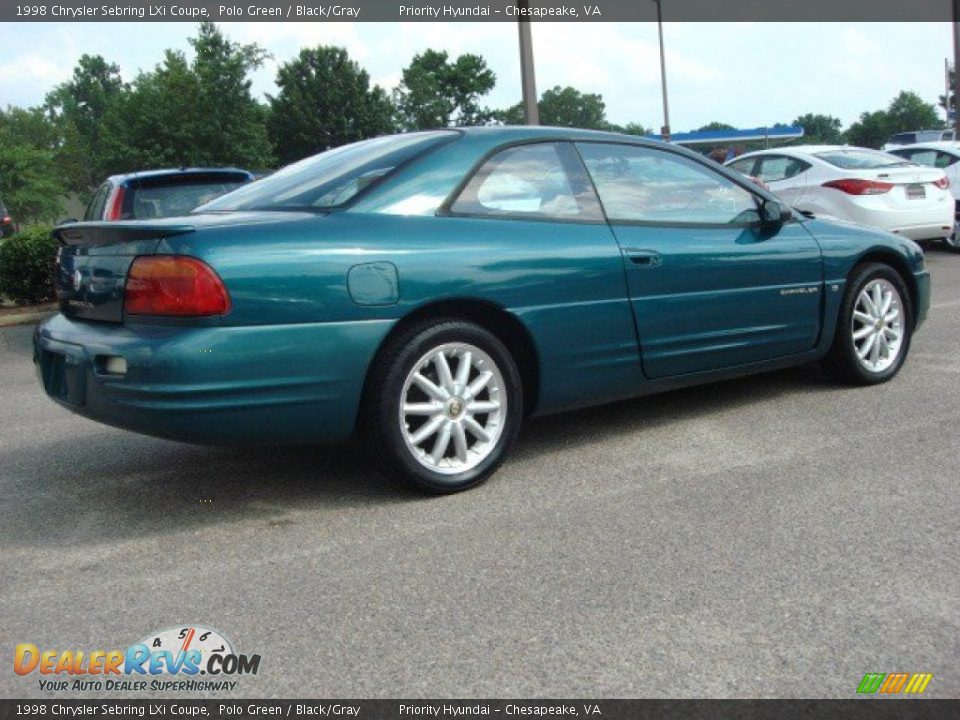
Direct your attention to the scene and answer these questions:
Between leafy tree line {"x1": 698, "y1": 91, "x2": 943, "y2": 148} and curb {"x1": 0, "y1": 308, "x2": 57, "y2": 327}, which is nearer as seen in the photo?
→ curb {"x1": 0, "y1": 308, "x2": 57, "y2": 327}

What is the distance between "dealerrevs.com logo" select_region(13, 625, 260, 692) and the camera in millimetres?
2539

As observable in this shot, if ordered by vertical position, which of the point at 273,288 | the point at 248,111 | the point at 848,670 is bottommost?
the point at 848,670

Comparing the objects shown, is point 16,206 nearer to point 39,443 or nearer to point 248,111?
point 248,111

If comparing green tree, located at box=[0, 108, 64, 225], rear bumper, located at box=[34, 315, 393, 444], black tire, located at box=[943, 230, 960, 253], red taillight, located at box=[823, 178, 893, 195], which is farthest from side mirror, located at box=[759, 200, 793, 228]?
green tree, located at box=[0, 108, 64, 225]

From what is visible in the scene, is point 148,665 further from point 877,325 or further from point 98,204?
point 98,204

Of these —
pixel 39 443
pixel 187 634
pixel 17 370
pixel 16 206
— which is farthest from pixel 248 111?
pixel 187 634

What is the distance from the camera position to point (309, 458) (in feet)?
15.4

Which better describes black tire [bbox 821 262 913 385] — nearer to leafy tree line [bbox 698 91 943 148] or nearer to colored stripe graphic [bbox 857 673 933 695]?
colored stripe graphic [bbox 857 673 933 695]

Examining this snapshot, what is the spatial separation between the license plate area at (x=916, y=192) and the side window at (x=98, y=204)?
8556 millimetres

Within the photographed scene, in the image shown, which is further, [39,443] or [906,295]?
[906,295]

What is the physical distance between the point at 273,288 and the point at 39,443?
234cm

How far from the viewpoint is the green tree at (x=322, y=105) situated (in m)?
62.9

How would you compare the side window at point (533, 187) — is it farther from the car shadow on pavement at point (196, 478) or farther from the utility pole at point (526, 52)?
the utility pole at point (526, 52)
